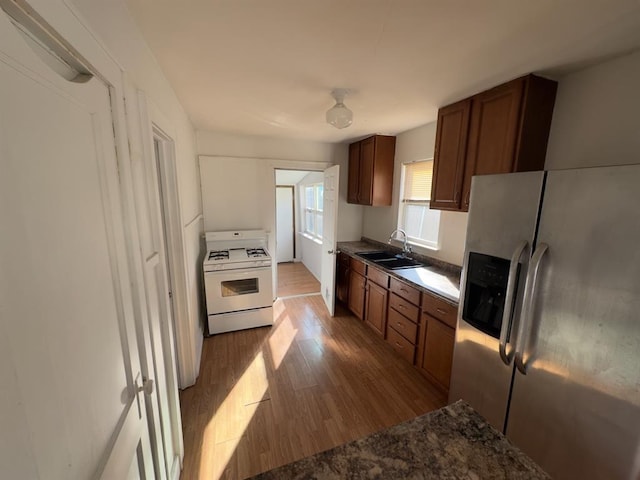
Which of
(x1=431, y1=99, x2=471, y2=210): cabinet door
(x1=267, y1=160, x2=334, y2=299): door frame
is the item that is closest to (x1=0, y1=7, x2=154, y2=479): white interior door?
(x1=431, y1=99, x2=471, y2=210): cabinet door

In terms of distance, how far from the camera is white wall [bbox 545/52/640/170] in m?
1.35

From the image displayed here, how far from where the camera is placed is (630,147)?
53.3 inches

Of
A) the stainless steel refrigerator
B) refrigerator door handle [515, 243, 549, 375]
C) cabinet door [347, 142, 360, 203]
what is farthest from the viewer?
cabinet door [347, 142, 360, 203]

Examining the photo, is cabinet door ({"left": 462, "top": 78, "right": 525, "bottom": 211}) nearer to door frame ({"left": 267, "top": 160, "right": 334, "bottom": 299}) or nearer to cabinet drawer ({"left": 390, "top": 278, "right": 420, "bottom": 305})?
cabinet drawer ({"left": 390, "top": 278, "right": 420, "bottom": 305})

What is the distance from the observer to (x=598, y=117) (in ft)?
4.81

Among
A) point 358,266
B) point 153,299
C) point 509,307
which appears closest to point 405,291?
point 358,266

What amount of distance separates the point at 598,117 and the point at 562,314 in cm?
121

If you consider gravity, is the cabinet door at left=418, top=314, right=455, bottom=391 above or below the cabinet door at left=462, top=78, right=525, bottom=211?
below

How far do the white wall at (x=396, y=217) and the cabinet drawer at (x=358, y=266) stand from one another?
0.58m

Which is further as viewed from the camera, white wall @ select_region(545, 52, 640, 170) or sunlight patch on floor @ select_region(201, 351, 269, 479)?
sunlight patch on floor @ select_region(201, 351, 269, 479)

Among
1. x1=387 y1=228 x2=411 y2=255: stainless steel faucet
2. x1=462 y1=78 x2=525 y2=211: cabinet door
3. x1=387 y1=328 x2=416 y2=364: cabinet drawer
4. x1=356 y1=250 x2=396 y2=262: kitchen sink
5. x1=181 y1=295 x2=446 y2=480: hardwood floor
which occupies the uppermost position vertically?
x1=462 y1=78 x2=525 y2=211: cabinet door

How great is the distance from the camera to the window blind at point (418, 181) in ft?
9.16

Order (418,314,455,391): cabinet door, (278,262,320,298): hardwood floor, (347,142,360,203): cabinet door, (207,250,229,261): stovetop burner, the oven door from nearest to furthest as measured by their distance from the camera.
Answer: (418,314,455,391): cabinet door → the oven door → (207,250,229,261): stovetop burner → (347,142,360,203): cabinet door → (278,262,320,298): hardwood floor

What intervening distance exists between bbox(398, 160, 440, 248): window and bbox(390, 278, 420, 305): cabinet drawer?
0.66 metres
